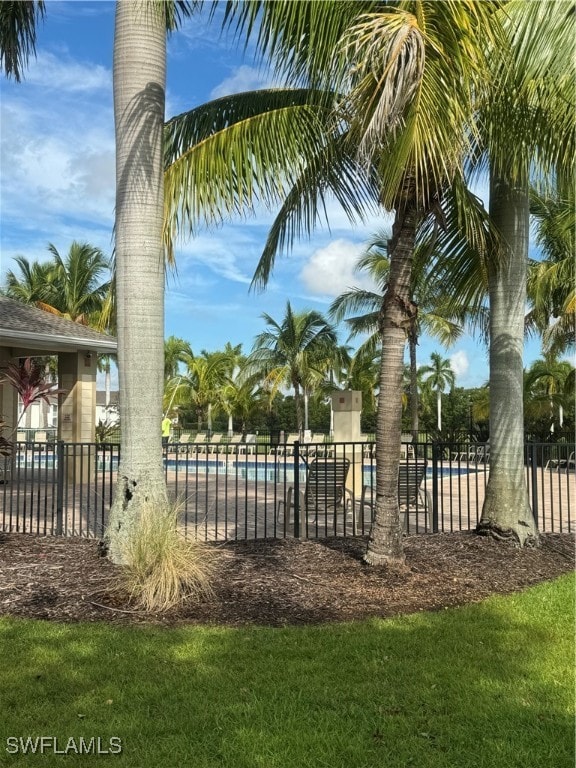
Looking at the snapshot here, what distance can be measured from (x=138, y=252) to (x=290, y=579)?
344cm

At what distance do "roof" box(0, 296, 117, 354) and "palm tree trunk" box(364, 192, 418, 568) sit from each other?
9.30 metres

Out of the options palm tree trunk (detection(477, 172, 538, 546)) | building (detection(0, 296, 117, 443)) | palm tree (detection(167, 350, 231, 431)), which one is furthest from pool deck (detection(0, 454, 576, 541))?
palm tree (detection(167, 350, 231, 431))

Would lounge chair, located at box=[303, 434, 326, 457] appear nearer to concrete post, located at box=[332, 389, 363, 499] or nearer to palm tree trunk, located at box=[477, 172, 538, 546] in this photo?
concrete post, located at box=[332, 389, 363, 499]

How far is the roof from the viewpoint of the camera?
13625 mm

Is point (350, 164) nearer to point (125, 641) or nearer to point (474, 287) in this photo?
point (474, 287)

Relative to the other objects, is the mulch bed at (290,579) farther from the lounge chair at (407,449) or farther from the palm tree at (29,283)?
the palm tree at (29,283)

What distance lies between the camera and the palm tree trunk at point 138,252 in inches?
253

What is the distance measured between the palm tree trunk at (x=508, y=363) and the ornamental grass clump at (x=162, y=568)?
12.5 ft

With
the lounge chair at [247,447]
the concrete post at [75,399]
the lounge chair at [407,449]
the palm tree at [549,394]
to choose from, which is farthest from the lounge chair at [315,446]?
the palm tree at [549,394]

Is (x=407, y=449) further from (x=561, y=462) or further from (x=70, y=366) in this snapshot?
(x=561, y=462)

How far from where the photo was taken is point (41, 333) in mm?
13844

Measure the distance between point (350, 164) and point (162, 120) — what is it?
2149mm

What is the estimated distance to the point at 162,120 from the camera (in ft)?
22.1

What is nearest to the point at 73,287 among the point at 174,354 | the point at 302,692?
the point at 174,354
